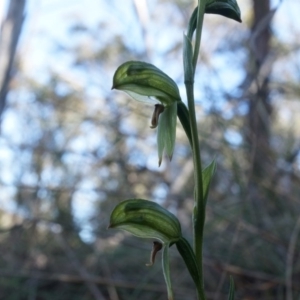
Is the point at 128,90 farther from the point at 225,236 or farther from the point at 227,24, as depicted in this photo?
the point at 227,24

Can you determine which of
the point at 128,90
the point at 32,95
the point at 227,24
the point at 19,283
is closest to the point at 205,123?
the point at 19,283

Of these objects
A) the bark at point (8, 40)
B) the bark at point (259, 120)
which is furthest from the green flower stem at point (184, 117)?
the bark at point (8, 40)

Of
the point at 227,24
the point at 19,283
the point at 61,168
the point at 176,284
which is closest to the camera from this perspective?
the point at 176,284

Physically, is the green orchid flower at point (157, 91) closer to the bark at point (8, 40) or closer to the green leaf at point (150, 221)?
the green leaf at point (150, 221)

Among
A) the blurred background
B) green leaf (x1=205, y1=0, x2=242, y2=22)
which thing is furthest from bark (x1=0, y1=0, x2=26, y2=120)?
green leaf (x1=205, y1=0, x2=242, y2=22)

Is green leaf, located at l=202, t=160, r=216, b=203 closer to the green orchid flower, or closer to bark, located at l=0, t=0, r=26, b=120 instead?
the green orchid flower

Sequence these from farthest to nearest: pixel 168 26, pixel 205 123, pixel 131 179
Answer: pixel 168 26 < pixel 131 179 < pixel 205 123

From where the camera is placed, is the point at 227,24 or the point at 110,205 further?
the point at 227,24
